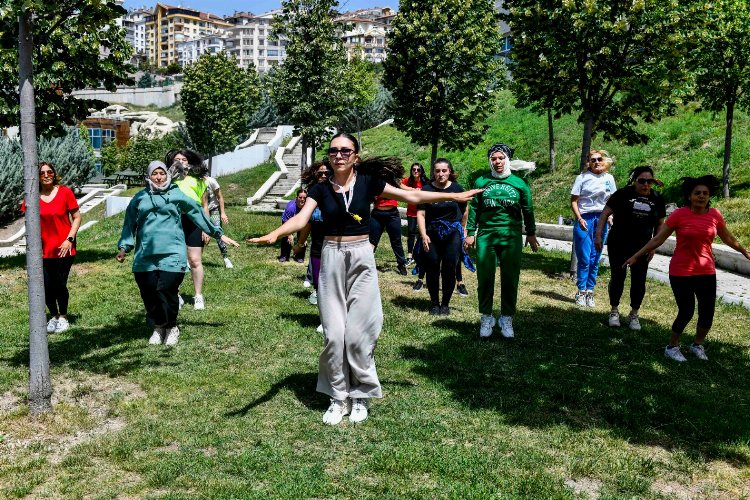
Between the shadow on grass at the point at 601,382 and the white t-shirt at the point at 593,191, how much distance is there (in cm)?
193

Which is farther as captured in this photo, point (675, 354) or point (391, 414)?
point (675, 354)

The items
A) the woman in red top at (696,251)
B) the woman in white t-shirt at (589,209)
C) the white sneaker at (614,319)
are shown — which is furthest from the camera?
the woman in white t-shirt at (589,209)

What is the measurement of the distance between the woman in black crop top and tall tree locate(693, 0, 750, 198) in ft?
39.7

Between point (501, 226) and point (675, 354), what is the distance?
2.15m

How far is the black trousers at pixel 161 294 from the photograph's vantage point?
688 centimetres

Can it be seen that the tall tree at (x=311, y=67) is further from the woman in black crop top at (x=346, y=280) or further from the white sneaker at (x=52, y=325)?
the woman in black crop top at (x=346, y=280)

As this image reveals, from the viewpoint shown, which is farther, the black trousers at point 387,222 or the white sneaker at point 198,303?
the black trousers at point 387,222

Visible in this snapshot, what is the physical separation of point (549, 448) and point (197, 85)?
114 ft

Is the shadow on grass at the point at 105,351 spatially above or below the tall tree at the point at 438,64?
below

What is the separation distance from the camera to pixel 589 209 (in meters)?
9.34

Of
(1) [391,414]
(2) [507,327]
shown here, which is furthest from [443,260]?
(1) [391,414]

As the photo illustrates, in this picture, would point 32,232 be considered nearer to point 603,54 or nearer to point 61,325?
point 61,325

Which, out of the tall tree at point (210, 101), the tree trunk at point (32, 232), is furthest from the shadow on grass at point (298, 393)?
the tall tree at point (210, 101)

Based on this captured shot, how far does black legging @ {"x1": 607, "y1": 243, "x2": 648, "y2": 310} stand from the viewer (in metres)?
7.84
